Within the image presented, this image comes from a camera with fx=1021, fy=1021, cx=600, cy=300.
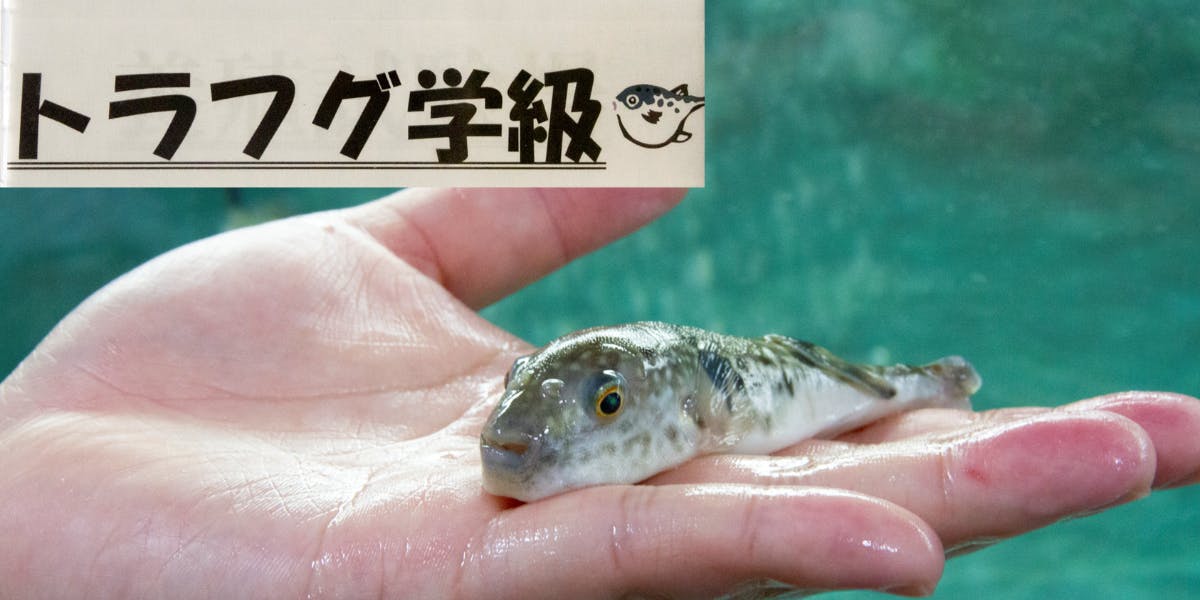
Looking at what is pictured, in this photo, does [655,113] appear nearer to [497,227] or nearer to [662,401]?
[662,401]

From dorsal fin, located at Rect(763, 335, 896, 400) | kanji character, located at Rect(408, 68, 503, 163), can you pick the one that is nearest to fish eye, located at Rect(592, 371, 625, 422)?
kanji character, located at Rect(408, 68, 503, 163)

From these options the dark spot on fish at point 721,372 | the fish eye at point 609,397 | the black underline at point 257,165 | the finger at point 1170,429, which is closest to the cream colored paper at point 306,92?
the black underline at point 257,165

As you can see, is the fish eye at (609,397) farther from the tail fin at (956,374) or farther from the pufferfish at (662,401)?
the tail fin at (956,374)

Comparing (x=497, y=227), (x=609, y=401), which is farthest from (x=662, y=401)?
(x=497, y=227)

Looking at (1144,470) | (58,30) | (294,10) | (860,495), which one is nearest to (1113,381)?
(1144,470)

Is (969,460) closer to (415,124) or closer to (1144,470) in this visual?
(1144,470)

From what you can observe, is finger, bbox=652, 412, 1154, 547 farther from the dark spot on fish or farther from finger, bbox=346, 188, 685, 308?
finger, bbox=346, 188, 685, 308

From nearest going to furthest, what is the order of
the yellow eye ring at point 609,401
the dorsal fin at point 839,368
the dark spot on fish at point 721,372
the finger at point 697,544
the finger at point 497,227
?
1. the finger at point 697,544
2. the yellow eye ring at point 609,401
3. the dark spot on fish at point 721,372
4. the dorsal fin at point 839,368
5. the finger at point 497,227
